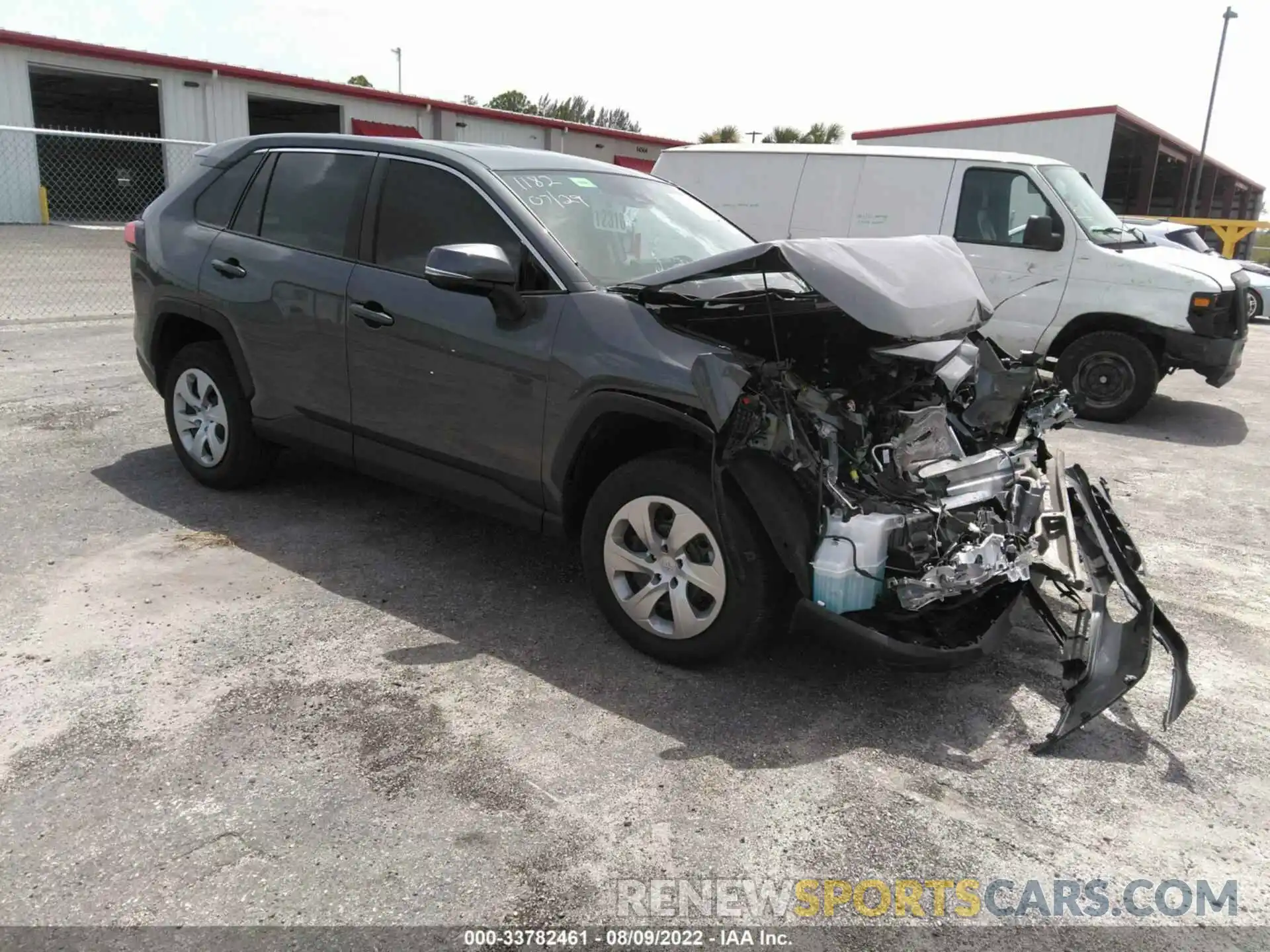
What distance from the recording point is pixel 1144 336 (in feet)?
27.2

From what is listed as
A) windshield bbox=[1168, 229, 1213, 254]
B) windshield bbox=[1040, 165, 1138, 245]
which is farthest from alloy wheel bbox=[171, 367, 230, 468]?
windshield bbox=[1168, 229, 1213, 254]

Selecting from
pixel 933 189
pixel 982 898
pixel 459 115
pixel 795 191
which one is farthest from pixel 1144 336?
pixel 459 115

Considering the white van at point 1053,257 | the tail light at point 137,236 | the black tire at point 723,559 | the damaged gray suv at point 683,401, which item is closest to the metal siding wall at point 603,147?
the white van at point 1053,257

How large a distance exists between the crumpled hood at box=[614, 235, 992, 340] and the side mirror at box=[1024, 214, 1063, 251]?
203 inches

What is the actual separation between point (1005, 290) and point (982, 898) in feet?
23.4

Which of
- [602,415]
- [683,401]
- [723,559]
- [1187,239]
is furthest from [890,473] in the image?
[1187,239]

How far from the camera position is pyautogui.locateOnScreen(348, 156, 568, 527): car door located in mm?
3799

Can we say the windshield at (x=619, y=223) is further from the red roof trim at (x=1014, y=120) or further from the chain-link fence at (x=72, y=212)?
the red roof trim at (x=1014, y=120)

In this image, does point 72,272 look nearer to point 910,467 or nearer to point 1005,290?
point 1005,290

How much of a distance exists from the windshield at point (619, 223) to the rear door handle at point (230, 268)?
1527 mm

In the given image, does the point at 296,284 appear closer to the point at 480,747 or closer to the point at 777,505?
the point at 480,747

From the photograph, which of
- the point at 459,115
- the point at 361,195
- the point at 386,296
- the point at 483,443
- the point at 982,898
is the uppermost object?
the point at 459,115

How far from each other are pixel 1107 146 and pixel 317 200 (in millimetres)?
26005

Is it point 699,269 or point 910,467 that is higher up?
point 699,269
